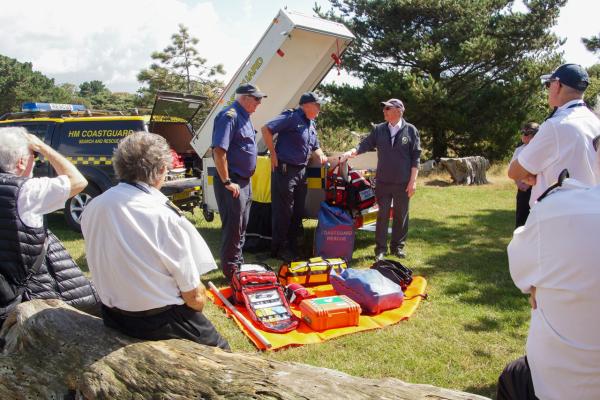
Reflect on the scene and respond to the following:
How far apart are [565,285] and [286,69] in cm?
573

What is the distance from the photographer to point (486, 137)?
1509 cm

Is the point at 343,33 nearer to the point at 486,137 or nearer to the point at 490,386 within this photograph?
the point at 490,386

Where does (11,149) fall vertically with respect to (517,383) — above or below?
above

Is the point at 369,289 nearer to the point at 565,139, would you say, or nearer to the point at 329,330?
the point at 329,330

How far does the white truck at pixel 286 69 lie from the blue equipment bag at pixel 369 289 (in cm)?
Result: 164

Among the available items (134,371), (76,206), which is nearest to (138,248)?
(134,371)

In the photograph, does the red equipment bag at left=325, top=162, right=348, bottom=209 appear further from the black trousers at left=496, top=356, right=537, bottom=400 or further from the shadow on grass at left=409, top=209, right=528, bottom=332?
the black trousers at left=496, top=356, right=537, bottom=400

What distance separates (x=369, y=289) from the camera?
441 centimetres

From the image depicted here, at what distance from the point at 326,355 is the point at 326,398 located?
5.82 feet

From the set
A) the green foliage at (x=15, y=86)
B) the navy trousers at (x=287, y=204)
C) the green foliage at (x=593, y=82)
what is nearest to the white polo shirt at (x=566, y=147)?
the navy trousers at (x=287, y=204)

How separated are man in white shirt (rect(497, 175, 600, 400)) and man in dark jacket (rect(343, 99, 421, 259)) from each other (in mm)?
4025

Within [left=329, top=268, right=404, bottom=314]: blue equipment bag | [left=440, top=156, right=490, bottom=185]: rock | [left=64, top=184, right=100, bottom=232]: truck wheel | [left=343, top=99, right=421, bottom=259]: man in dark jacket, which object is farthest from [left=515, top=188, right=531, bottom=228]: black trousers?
[left=440, top=156, right=490, bottom=185]: rock

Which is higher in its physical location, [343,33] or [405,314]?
[343,33]

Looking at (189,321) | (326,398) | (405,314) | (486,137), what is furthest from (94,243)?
(486,137)
